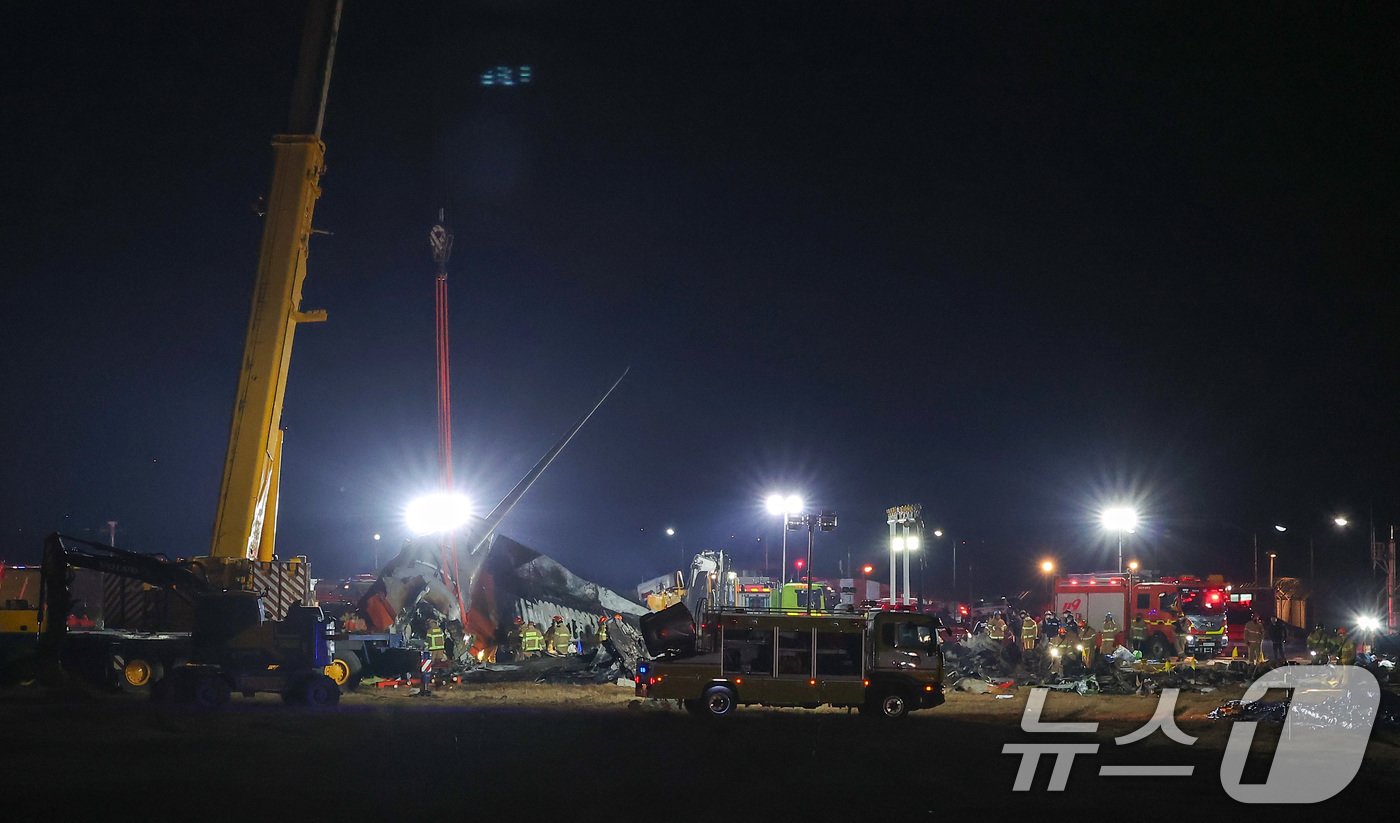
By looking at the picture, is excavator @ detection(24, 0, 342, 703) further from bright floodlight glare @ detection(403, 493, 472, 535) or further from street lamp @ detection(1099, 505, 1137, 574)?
street lamp @ detection(1099, 505, 1137, 574)

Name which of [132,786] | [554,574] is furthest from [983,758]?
[554,574]

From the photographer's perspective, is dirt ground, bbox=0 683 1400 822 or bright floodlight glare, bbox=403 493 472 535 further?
bright floodlight glare, bbox=403 493 472 535

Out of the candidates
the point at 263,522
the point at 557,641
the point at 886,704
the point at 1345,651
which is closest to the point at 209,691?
the point at 263,522

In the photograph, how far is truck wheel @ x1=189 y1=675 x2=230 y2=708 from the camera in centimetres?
2225

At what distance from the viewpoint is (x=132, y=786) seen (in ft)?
43.6

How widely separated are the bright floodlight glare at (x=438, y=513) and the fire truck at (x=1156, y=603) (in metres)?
20.6

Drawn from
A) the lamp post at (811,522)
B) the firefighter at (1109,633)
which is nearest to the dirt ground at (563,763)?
the lamp post at (811,522)

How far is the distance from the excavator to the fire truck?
977 inches

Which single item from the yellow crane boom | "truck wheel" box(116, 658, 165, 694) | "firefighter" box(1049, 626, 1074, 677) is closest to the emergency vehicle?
"firefighter" box(1049, 626, 1074, 677)

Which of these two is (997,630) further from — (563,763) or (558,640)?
(563,763)

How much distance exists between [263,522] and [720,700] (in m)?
11.9

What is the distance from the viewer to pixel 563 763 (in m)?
15.7

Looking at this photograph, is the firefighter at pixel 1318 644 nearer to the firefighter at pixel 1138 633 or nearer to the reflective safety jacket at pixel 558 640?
the firefighter at pixel 1138 633

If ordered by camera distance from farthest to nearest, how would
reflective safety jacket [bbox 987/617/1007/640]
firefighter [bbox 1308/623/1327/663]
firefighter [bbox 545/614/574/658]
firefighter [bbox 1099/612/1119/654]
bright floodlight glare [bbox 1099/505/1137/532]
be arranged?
bright floodlight glare [bbox 1099/505/1137/532] → firefighter [bbox 1099/612/1119/654] → firefighter [bbox 545/614/574/658] → reflective safety jacket [bbox 987/617/1007/640] → firefighter [bbox 1308/623/1327/663]
